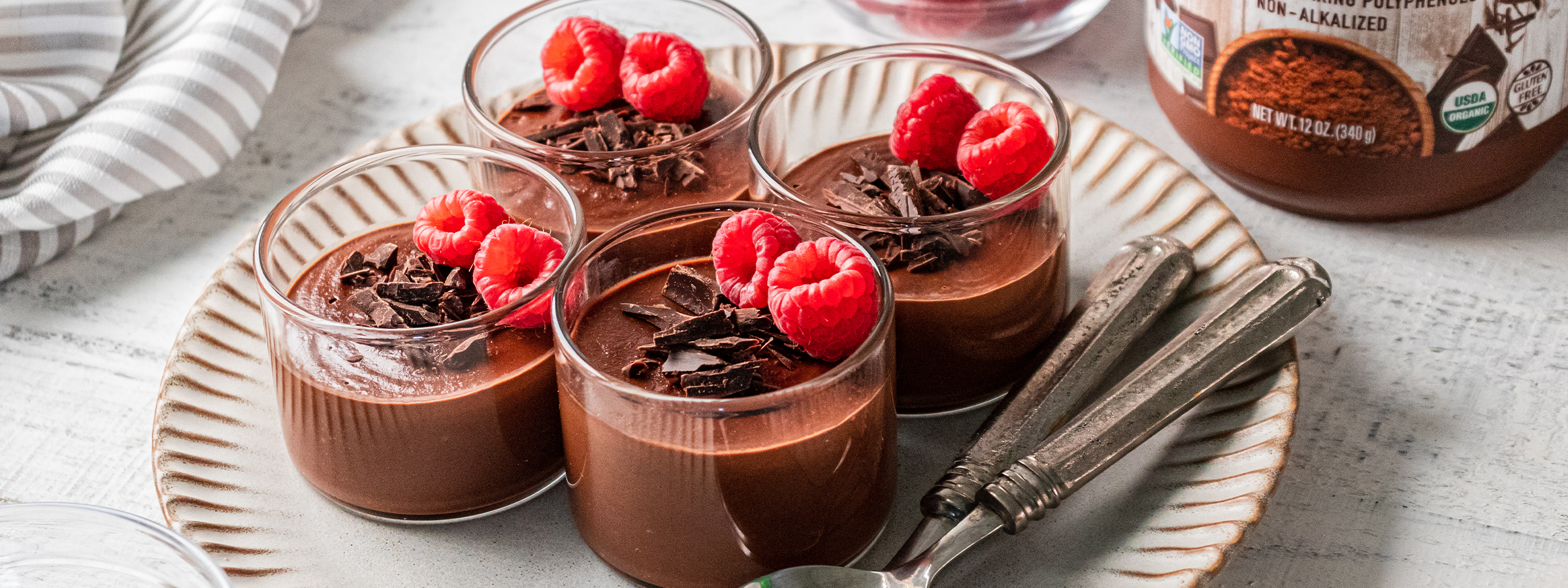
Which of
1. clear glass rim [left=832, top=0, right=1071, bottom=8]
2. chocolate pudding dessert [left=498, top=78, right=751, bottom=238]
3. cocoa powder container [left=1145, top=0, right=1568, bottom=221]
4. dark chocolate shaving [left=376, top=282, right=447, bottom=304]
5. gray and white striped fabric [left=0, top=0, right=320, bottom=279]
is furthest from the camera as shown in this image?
clear glass rim [left=832, top=0, right=1071, bottom=8]

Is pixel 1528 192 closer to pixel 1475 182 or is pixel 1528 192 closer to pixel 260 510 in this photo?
pixel 1475 182

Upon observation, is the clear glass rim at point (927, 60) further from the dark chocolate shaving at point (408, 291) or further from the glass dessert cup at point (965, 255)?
the dark chocolate shaving at point (408, 291)

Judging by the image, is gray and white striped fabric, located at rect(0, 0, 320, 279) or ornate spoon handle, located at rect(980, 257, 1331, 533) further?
gray and white striped fabric, located at rect(0, 0, 320, 279)

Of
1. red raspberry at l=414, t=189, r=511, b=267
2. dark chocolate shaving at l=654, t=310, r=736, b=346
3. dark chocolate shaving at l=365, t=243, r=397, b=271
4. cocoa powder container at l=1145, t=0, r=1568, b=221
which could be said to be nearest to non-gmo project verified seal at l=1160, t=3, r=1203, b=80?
cocoa powder container at l=1145, t=0, r=1568, b=221

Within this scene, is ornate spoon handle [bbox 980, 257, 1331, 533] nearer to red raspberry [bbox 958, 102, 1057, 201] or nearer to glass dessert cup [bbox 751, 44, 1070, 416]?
glass dessert cup [bbox 751, 44, 1070, 416]

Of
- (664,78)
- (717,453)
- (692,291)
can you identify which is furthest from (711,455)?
(664,78)

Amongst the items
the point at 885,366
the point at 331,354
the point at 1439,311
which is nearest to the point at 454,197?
the point at 331,354

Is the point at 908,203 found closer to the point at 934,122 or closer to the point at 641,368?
the point at 934,122
